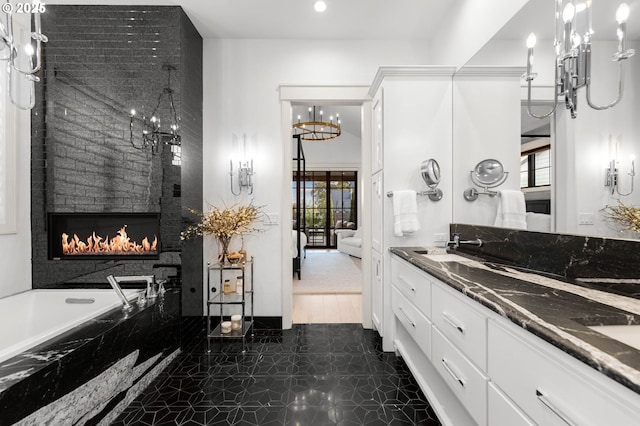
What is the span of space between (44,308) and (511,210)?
338cm

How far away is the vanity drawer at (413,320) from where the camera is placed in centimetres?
175

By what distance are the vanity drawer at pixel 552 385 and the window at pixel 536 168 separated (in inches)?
36.4

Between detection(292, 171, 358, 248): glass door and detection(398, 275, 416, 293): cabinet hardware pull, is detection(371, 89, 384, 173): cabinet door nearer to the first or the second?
detection(398, 275, 416, 293): cabinet hardware pull

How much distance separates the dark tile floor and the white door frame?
0.40 m

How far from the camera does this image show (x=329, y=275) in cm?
552

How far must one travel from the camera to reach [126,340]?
191cm

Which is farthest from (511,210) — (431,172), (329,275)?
(329,275)

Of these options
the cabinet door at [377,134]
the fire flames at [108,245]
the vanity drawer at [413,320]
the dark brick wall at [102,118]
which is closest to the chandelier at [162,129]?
the dark brick wall at [102,118]

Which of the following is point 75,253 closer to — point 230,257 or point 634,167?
point 230,257

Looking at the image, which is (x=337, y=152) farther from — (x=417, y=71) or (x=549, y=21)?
(x=549, y=21)

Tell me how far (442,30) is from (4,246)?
4.05m

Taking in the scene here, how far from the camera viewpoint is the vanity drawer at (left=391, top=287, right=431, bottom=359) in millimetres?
1755

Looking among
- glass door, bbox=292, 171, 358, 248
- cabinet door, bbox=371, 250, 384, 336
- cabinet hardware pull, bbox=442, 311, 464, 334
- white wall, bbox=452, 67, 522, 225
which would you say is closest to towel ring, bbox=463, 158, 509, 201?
white wall, bbox=452, 67, 522, 225

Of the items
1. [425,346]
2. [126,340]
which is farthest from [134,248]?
[425,346]
